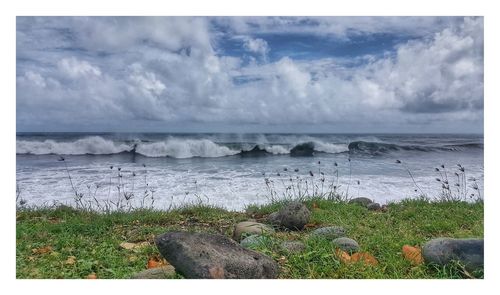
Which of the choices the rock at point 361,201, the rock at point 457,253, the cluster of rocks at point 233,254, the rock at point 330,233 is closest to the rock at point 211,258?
the cluster of rocks at point 233,254

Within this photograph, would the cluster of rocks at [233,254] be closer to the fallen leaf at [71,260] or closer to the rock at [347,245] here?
the rock at [347,245]

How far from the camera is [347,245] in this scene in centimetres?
418

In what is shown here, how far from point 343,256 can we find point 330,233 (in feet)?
1.98

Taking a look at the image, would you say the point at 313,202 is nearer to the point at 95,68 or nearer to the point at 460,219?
the point at 460,219

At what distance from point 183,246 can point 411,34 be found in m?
3.41

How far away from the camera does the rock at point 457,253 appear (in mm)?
3857

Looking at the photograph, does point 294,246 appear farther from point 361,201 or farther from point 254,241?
point 361,201

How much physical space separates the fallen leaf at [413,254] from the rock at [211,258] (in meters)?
1.11

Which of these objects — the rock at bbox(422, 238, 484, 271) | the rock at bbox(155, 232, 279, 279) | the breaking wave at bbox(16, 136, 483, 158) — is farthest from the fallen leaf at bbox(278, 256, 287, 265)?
the breaking wave at bbox(16, 136, 483, 158)

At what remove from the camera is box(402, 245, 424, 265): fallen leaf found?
3988 mm

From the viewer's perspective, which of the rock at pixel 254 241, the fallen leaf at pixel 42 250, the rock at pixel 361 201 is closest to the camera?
the rock at pixel 254 241

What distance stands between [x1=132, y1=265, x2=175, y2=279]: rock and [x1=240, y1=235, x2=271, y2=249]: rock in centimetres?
76

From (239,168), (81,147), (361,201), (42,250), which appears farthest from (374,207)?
(42,250)
